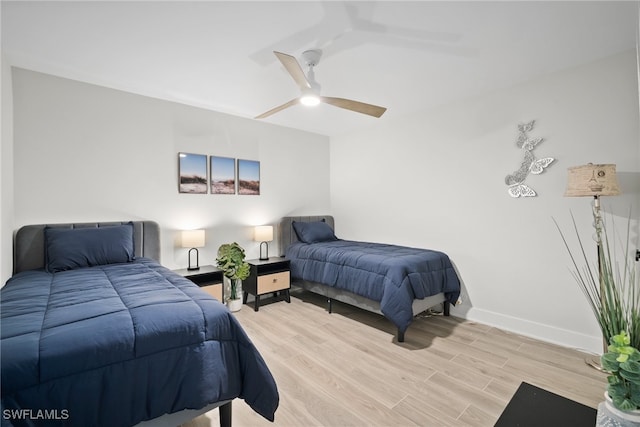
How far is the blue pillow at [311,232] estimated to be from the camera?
14.1 ft

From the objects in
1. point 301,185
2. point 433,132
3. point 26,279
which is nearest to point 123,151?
point 26,279

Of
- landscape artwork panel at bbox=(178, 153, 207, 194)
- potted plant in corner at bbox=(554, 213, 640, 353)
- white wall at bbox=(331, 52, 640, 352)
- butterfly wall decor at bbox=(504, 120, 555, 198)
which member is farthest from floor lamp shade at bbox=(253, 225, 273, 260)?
potted plant in corner at bbox=(554, 213, 640, 353)

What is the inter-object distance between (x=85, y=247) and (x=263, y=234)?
1.91 metres

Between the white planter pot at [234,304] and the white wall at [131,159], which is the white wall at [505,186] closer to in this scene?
the white wall at [131,159]

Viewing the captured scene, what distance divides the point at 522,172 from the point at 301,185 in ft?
9.77

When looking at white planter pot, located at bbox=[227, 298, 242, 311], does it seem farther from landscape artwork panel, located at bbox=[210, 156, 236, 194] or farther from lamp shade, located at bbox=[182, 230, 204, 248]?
landscape artwork panel, located at bbox=[210, 156, 236, 194]

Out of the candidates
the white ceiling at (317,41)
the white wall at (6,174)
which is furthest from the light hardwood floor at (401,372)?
the white ceiling at (317,41)

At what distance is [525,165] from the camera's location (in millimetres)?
2949

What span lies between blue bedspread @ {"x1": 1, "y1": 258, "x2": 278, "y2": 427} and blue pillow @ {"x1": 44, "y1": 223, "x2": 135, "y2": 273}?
748mm

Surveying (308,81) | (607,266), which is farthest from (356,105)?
(607,266)

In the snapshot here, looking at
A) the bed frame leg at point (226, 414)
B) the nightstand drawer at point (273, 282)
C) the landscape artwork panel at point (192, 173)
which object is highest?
the landscape artwork panel at point (192, 173)

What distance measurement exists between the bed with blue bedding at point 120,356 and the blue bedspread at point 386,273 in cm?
158

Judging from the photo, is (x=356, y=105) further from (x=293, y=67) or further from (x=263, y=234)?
(x=263, y=234)

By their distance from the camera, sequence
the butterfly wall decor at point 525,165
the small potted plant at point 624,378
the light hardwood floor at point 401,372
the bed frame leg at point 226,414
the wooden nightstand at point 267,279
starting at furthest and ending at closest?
1. the wooden nightstand at point 267,279
2. the butterfly wall decor at point 525,165
3. the light hardwood floor at point 401,372
4. the bed frame leg at point 226,414
5. the small potted plant at point 624,378
